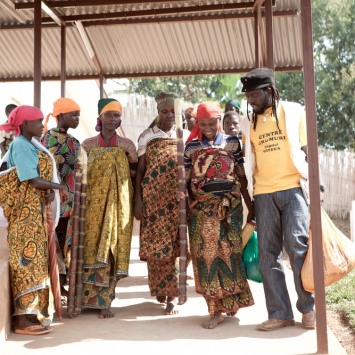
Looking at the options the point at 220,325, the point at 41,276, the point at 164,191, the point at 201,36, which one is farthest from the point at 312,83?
the point at 201,36

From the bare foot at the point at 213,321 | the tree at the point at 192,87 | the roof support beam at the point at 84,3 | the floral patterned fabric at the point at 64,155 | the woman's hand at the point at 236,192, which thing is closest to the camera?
the bare foot at the point at 213,321

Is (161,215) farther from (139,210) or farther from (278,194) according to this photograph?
(278,194)

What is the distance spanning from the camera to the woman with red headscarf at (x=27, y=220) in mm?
4172

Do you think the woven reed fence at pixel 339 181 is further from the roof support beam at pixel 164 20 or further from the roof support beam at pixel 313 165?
the roof support beam at pixel 313 165

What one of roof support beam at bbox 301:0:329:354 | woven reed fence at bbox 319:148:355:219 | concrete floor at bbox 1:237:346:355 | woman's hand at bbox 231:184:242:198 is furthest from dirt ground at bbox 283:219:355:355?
woven reed fence at bbox 319:148:355:219

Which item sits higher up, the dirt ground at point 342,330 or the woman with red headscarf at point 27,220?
the woman with red headscarf at point 27,220

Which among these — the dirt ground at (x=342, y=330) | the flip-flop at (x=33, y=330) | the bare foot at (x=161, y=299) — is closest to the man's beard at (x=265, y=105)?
the dirt ground at (x=342, y=330)

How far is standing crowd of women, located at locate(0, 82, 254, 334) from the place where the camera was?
4227 millimetres

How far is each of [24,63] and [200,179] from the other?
559cm

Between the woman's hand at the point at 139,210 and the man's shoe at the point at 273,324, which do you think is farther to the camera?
the woman's hand at the point at 139,210

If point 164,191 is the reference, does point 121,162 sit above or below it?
above

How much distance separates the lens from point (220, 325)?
4.39m

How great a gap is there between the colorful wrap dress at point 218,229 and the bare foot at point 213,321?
0.04 metres

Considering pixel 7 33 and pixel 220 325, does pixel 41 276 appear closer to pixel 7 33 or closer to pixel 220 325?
pixel 220 325
